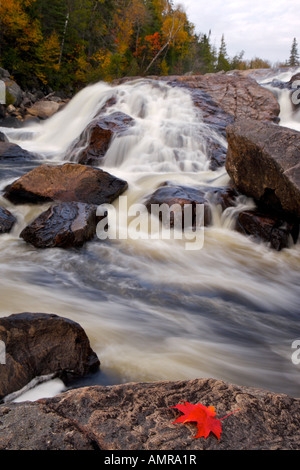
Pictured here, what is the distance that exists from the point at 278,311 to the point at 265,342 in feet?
3.26

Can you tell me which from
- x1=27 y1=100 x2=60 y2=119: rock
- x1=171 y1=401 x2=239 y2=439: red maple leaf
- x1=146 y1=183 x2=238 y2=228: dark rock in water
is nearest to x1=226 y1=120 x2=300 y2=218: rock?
x1=146 y1=183 x2=238 y2=228: dark rock in water

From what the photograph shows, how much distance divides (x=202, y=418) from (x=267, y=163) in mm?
5262

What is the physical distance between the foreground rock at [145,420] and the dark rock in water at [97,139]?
341 inches

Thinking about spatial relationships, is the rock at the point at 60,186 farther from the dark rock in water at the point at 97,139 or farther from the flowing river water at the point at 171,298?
the dark rock in water at the point at 97,139

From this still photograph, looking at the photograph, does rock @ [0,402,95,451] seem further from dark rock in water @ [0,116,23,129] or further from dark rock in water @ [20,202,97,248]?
dark rock in water @ [0,116,23,129]

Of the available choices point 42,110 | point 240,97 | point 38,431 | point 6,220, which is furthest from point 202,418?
point 42,110

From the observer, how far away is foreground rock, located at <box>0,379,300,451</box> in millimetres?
1484

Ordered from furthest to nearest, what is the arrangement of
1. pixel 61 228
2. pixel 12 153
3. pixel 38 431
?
pixel 12 153 < pixel 61 228 < pixel 38 431

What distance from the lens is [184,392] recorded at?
6.19ft

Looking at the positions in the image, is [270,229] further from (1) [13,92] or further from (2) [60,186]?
(1) [13,92]

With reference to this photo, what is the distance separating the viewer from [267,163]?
6180 millimetres

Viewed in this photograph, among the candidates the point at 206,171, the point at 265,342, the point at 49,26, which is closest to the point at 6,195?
the point at 206,171

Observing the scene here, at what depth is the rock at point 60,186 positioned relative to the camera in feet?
22.5

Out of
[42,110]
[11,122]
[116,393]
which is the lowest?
[116,393]
